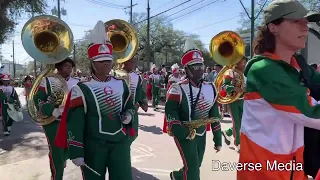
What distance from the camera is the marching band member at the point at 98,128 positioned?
3662 mm

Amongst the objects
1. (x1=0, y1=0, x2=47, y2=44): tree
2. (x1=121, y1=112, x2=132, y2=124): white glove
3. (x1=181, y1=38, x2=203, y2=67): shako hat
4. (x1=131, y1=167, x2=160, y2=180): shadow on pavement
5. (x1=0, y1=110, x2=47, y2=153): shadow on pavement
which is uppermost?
(x1=0, y1=0, x2=47, y2=44): tree

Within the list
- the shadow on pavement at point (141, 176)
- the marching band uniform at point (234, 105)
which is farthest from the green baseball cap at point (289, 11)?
the marching band uniform at point (234, 105)

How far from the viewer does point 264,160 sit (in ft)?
6.97

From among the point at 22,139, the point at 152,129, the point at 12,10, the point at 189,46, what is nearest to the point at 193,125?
the point at 189,46

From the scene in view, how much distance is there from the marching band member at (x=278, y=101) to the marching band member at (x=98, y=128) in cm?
173

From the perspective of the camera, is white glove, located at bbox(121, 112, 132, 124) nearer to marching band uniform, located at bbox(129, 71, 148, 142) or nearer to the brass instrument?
the brass instrument

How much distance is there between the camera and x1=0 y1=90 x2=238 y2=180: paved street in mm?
6016

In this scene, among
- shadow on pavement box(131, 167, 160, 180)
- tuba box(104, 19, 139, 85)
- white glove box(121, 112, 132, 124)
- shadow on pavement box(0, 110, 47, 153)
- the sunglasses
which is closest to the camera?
white glove box(121, 112, 132, 124)

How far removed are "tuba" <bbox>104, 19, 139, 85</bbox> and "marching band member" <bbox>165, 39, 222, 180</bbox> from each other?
214cm

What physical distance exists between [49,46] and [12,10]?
42.2ft

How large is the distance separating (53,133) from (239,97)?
3.59 metres

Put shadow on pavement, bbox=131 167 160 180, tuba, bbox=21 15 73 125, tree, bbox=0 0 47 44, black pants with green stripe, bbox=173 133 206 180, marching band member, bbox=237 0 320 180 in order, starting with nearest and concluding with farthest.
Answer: marching band member, bbox=237 0 320 180 < black pants with green stripe, bbox=173 133 206 180 < tuba, bbox=21 15 73 125 < shadow on pavement, bbox=131 167 160 180 < tree, bbox=0 0 47 44

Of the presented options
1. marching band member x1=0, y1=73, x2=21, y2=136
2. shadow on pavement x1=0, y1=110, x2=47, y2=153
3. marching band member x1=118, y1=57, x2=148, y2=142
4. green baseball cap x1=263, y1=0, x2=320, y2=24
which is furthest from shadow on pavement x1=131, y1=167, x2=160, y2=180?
marching band member x1=0, y1=73, x2=21, y2=136

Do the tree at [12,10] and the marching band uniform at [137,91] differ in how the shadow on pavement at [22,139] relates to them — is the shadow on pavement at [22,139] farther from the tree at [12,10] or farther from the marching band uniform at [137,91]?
the tree at [12,10]
